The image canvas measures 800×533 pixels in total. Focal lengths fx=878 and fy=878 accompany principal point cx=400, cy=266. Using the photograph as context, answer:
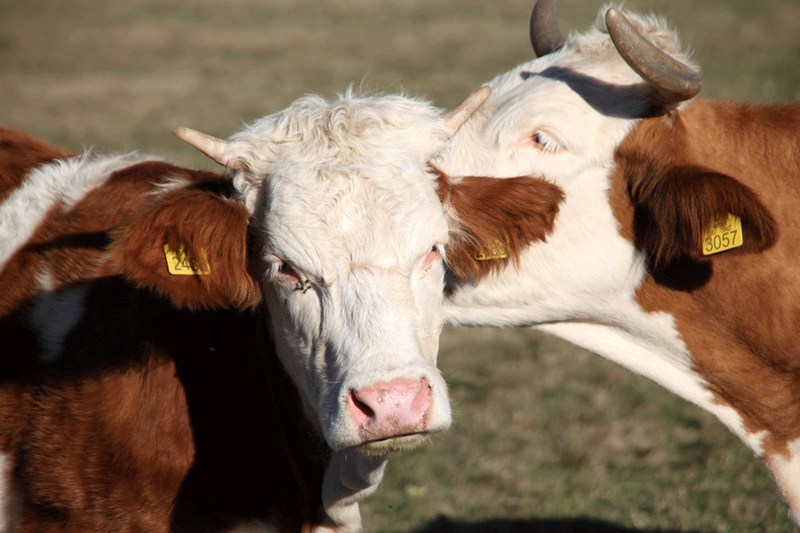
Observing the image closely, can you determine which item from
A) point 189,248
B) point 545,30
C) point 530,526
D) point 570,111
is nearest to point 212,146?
point 189,248

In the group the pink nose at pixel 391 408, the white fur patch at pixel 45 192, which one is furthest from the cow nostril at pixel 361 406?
the white fur patch at pixel 45 192

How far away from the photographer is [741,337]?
150 inches

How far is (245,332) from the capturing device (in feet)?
11.1

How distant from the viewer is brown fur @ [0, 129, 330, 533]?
313 cm

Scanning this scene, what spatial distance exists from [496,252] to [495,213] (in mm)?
179

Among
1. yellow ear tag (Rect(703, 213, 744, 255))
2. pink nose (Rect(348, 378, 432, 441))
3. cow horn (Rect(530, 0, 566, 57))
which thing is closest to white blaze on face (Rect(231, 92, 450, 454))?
pink nose (Rect(348, 378, 432, 441))

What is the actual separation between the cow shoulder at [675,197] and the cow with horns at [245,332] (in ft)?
2.18

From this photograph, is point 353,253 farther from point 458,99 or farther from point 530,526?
point 458,99

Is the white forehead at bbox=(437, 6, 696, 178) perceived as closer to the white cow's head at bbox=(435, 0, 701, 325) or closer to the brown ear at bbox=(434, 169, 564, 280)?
the white cow's head at bbox=(435, 0, 701, 325)

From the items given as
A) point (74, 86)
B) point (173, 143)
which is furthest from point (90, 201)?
point (74, 86)

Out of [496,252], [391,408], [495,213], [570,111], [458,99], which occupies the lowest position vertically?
[391,408]

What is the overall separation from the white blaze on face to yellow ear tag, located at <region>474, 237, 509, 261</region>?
1.17 ft

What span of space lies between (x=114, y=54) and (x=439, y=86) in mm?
10009

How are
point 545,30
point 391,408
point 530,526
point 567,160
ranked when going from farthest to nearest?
point 530,526 → point 545,30 → point 567,160 → point 391,408
